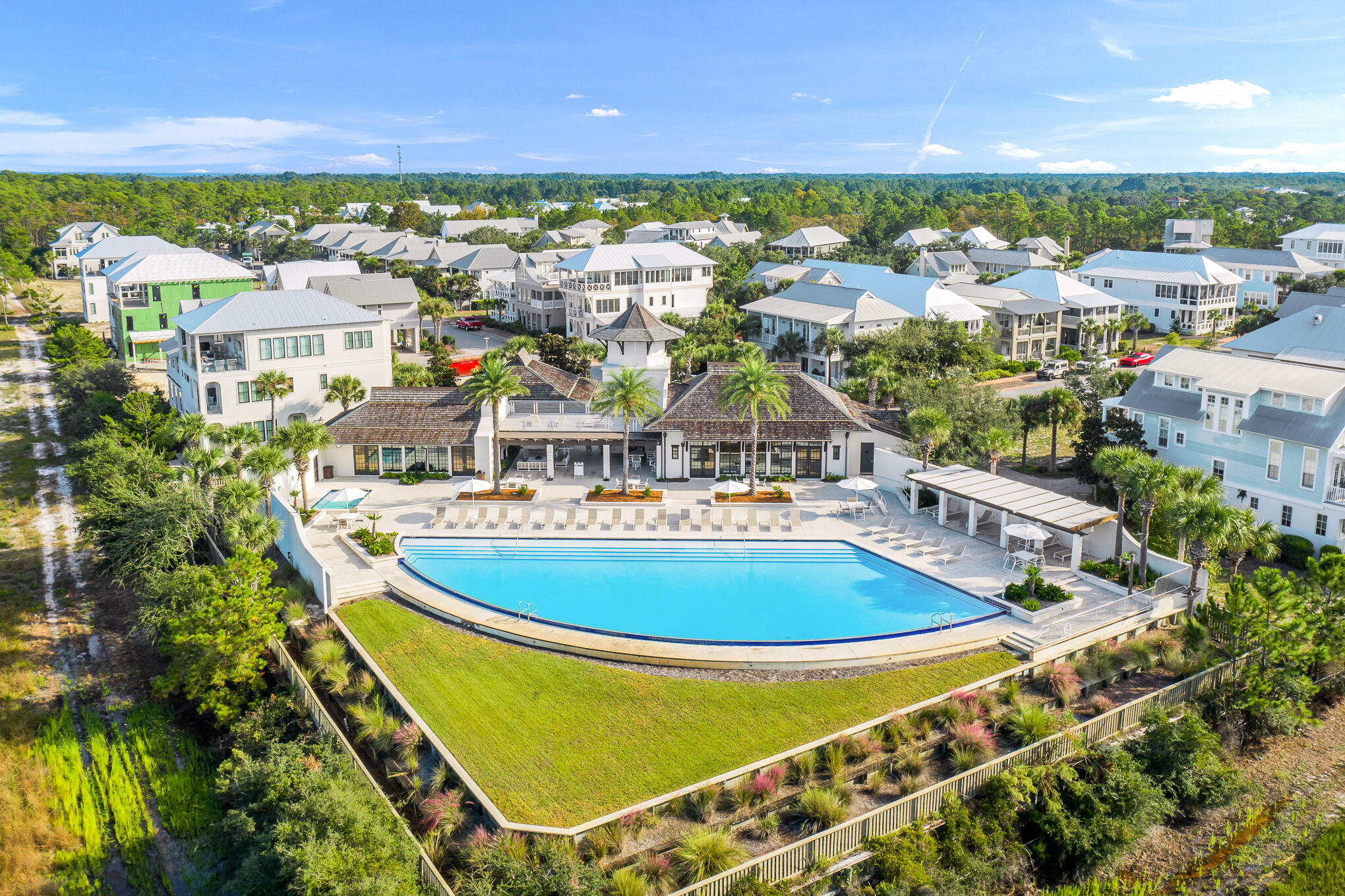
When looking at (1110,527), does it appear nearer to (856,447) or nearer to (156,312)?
(856,447)

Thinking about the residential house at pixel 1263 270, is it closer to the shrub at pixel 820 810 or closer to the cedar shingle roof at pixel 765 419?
the cedar shingle roof at pixel 765 419

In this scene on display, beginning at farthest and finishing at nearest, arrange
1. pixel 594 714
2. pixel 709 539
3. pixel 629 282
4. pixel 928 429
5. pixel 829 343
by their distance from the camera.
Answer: pixel 629 282, pixel 829 343, pixel 928 429, pixel 709 539, pixel 594 714

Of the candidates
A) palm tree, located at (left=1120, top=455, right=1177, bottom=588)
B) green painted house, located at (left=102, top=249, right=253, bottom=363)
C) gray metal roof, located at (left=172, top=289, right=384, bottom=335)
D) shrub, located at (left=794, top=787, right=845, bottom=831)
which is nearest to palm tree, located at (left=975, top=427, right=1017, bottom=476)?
palm tree, located at (left=1120, top=455, right=1177, bottom=588)

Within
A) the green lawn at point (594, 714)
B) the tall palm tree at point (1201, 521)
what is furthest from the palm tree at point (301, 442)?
the tall palm tree at point (1201, 521)

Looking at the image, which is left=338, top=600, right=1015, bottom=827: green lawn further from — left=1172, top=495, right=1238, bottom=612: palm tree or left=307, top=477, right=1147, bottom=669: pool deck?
left=1172, top=495, right=1238, bottom=612: palm tree

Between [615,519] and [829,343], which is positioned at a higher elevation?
[829,343]

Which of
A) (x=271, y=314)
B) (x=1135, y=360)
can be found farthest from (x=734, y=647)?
(x=1135, y=360)

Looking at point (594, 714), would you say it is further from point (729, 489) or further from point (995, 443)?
point (995, 443)
